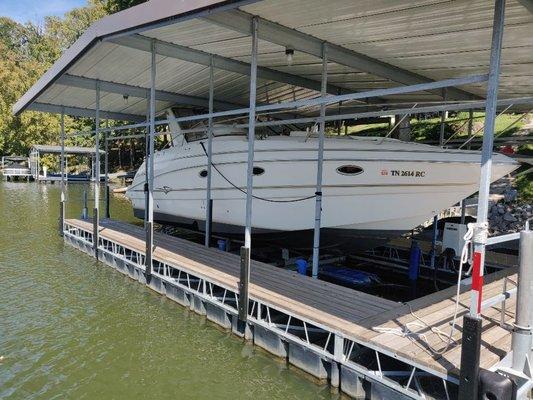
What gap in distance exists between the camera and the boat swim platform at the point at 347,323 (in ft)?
12.3

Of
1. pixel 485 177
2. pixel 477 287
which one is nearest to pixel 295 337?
pixel 477 287

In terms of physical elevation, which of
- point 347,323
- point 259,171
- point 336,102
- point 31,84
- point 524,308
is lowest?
point 347,323

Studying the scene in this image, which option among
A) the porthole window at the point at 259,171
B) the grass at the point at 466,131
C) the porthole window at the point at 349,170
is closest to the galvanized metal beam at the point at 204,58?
the porthole window at the point at 259,171

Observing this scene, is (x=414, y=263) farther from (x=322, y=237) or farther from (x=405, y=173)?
(x=405, y=173)

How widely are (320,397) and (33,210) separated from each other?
16.0m

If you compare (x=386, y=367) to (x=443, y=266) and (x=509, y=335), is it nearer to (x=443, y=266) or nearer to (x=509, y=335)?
(x=509, y=335)

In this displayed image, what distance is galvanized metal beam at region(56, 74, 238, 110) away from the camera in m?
8.55

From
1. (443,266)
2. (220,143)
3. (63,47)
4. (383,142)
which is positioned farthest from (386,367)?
(63,47)

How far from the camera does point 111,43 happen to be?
6402mm

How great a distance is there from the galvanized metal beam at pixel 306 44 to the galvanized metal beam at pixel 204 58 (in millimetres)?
1731

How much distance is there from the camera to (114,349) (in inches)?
207

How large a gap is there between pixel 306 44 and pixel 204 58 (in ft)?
6.48

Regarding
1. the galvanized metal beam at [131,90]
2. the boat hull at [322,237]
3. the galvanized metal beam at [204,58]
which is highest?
the galvanized metal beam at [204,58]

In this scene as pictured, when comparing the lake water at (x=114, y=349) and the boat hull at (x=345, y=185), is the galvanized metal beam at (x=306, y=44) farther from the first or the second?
the lake water at (x=114, y=349)
